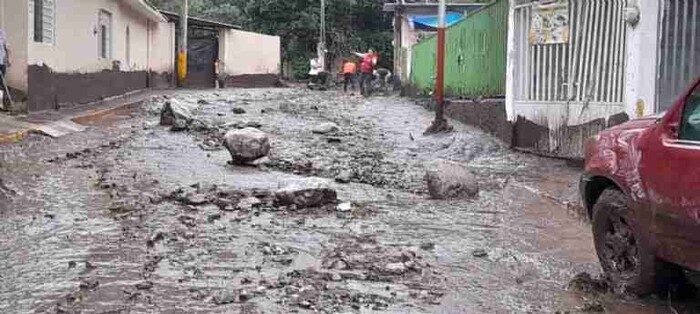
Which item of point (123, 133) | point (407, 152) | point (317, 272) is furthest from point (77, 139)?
point (317, 272)

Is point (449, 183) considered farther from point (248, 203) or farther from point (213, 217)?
point (213, 217)

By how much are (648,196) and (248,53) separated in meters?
40.4

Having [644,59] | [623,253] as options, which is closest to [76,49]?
[644,59]

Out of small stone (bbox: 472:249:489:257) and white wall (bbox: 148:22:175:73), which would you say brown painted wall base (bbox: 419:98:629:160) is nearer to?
small stone (bbox: 472:249:489:257)

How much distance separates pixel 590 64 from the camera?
36.7 ft

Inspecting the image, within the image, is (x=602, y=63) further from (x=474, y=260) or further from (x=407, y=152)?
(x=474, y=260)

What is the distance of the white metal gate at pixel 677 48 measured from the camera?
8961mm

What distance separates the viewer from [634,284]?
5.13 metres

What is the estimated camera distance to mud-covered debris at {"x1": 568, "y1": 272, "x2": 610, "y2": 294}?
Result: 545cm

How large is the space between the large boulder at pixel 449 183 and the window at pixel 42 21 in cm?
958

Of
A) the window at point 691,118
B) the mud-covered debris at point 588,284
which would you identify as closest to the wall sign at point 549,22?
the mud-covered debris at point 588,284

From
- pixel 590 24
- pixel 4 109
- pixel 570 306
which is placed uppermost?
pixel 590 24

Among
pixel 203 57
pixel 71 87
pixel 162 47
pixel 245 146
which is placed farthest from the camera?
pixel 203 57

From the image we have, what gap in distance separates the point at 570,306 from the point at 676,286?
65 cm
